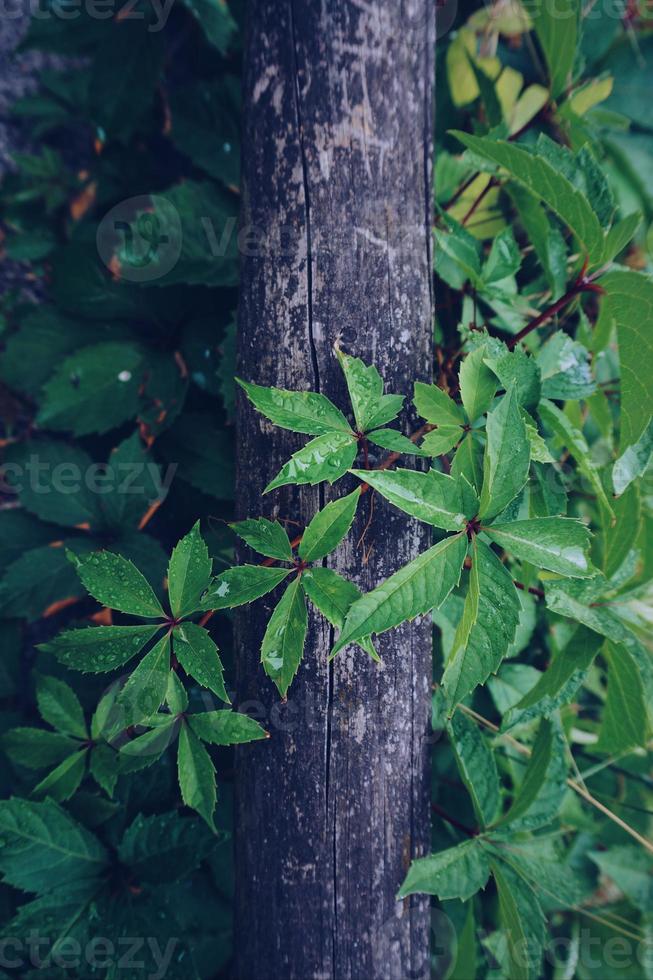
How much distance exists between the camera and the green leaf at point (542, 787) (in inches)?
41.5

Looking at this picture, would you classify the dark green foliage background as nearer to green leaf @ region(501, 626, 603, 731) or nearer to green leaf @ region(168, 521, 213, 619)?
green leaf @ region(501, 626, 603, 731)

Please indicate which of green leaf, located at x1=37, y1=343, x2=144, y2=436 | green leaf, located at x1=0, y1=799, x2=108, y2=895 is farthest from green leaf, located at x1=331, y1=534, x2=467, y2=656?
Answer: green leaf, located at x1=37, y1=343, x2=144, y2=436

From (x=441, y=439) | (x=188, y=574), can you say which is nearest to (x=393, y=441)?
(x=441, y=439)

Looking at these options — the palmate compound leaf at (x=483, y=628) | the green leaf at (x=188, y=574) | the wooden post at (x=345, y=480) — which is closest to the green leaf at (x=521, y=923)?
the wooden post at (x=345, y=480)

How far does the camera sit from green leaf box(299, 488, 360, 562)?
0.80 meters

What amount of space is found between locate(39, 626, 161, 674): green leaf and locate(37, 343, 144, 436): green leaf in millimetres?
703

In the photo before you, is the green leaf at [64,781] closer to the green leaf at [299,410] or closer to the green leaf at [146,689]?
the green leaf at [146,689]

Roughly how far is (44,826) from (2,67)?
6.73 ft

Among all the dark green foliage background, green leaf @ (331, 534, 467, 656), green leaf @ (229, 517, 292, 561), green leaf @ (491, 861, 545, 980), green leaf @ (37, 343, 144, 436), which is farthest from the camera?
green leaf @ (37, 343, 144, 436)

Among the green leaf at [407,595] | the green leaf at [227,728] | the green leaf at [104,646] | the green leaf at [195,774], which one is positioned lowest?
the green leaf at [195,774]

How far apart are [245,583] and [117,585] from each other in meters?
0.23

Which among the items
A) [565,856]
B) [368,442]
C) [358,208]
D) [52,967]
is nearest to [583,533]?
[368,442]

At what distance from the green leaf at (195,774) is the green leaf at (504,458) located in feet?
1.88

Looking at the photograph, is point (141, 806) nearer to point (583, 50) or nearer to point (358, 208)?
point (358, 208)
